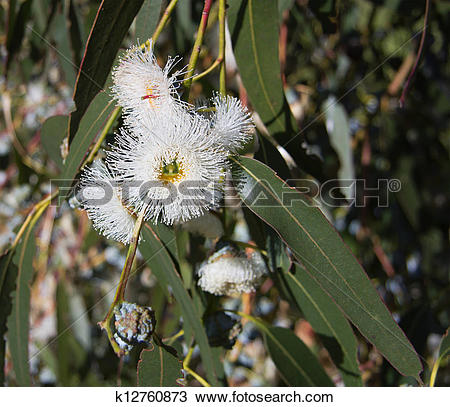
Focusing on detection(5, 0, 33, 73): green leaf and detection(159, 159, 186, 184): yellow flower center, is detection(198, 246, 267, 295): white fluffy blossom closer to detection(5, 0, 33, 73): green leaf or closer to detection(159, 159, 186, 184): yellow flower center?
detection(159, 159, 186, 184): yellow flower center

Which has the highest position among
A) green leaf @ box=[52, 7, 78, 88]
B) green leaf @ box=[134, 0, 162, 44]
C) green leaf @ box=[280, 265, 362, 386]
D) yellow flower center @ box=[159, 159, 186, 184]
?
green leaf @ box=[52, 7, 78, 88]

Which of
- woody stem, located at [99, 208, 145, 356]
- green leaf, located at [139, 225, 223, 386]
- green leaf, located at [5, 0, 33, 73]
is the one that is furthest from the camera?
green leaf, located at [5, 0, 33, 73]

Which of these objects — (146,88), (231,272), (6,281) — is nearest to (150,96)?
(146,88)

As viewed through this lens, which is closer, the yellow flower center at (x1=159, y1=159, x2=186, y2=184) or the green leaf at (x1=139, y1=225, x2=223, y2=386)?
the yellow flower center at (x1=159, y1=159, x2=186, y2=184)

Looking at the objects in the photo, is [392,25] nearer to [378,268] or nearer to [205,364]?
[378,268]

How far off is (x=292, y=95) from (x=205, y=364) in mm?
1311

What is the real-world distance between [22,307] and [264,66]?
716 mm

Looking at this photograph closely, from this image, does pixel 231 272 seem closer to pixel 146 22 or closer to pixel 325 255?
pixel 325 255

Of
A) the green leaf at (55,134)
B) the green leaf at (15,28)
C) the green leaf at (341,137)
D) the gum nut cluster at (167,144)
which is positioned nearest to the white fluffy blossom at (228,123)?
the gum nut cluster at (167,144)

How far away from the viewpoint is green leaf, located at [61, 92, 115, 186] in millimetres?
766

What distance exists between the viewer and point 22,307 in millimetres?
1066

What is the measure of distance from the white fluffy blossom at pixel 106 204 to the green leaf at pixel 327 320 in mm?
342

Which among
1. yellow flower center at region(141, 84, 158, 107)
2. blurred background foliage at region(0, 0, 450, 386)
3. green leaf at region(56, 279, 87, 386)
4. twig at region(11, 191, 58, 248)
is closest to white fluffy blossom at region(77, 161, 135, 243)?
yellow flower center at region(141, 84, 158, 107)

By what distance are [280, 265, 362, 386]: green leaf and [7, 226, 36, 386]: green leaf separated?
21.2 inches
